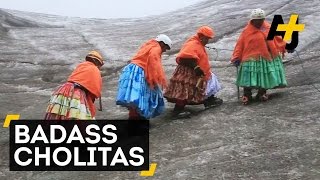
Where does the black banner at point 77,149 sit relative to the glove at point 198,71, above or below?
below

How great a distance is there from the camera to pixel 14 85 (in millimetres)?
12258

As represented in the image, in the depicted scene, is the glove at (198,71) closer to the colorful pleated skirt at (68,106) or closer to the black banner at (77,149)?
the black banner at (77,149)

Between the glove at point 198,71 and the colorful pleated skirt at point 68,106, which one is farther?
the glove at point 198,71

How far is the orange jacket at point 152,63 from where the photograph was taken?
7883 mm

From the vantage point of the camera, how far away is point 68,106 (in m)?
7.01

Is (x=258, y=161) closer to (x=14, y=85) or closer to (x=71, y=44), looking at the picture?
(x=14, y=85)

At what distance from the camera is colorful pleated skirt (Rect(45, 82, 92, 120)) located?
699 cm

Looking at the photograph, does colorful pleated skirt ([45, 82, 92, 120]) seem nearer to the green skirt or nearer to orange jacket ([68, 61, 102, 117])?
orange jacket ([68, 61, 102, 117])

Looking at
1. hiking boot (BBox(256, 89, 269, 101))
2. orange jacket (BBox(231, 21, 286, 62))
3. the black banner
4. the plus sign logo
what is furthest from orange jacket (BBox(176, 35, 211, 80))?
the black banner

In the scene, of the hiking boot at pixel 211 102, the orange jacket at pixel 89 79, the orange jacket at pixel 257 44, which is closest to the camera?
the orange jacket at pixel 89 79

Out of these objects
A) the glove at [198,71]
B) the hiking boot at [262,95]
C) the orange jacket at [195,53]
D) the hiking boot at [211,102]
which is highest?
the orange jacket at [195,53]

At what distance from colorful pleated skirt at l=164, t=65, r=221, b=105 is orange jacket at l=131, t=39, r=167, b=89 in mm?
587

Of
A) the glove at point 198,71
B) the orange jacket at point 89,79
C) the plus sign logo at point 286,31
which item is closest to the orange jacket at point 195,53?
the glove at point 198,71

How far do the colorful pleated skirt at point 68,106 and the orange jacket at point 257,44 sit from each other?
310 centimetres
